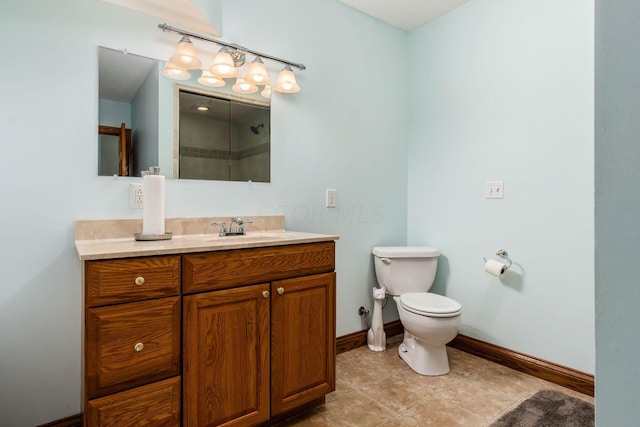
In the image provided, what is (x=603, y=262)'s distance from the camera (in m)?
0.48

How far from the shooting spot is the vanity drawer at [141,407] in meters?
1.11

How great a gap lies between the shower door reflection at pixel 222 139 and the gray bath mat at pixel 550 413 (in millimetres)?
1809

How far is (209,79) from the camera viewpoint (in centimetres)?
188

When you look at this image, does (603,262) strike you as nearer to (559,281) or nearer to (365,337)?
(559,281)

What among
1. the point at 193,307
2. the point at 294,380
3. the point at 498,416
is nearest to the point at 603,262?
the point at 193,307

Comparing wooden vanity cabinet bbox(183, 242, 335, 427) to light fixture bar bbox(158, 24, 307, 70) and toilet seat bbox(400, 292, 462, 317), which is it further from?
light fixture bar bbox(158, 24, 307, 70)

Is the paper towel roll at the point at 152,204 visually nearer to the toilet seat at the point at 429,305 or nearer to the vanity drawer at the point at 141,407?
the vanity drawer at the point at 141,407

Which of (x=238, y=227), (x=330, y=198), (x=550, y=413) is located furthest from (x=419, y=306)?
(x=238, y=227)

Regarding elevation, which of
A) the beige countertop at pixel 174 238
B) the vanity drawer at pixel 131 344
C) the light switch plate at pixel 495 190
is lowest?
the vanity drawer at pixel 131 344

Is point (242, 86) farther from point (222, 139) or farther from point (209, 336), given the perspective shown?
point (209, 336)

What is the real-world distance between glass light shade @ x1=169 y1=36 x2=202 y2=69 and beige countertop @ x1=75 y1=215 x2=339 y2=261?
789 mm

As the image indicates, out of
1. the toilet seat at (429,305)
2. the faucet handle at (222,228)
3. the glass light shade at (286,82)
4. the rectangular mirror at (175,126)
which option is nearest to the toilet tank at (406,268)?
the toilet seat at (429,305)

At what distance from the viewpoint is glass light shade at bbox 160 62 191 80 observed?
5.65 feet

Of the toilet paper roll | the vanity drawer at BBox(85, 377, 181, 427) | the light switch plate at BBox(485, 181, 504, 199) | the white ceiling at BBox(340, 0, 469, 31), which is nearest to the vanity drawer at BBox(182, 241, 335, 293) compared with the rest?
the vanity drawer at BBox(85, 377, 181, 427)
